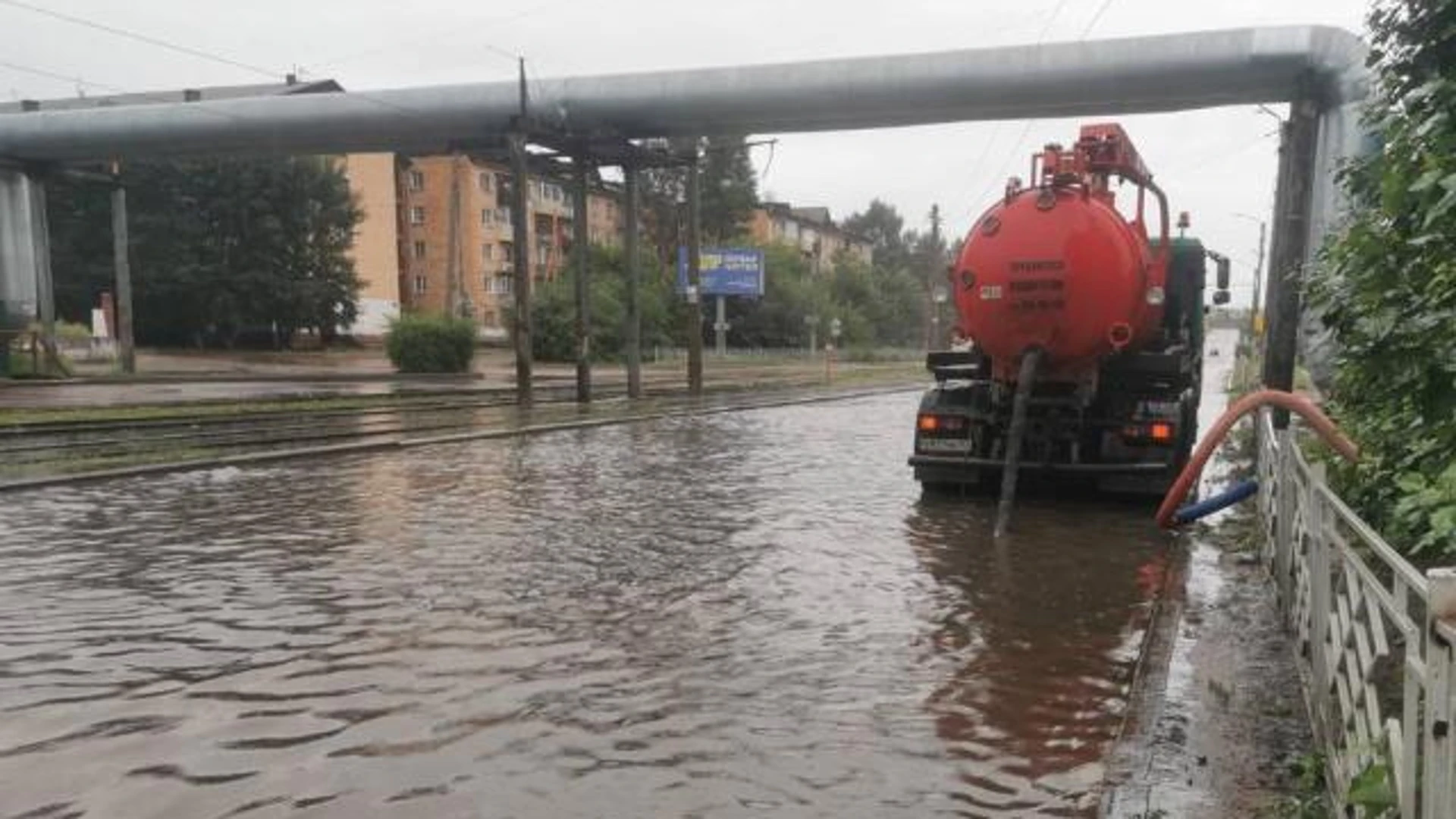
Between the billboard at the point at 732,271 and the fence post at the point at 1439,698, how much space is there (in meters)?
61.6

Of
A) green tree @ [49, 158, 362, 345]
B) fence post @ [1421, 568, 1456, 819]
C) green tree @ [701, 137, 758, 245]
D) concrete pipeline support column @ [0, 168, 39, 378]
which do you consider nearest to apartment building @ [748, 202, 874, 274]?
green tree @ [701, 137, 758, 245]

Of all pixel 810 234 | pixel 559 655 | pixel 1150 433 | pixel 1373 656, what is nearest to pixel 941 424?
pixel 1150 433

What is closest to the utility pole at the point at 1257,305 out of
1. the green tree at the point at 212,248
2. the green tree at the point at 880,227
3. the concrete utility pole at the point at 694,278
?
the concrete utility pole at the point at 694,278

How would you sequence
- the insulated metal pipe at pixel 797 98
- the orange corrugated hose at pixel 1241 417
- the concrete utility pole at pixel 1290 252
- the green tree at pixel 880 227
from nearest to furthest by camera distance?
the orange corrugated hose at pixel 1241 417
the concrete utility pole at pixel 1290 252
the insulated metal pipe at pixel 797 98
the green tree at pixel 880 227

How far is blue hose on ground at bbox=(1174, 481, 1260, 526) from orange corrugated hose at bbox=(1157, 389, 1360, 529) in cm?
10

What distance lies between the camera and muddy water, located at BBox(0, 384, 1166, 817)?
431cm

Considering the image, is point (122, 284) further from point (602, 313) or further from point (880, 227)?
point (880, 227)

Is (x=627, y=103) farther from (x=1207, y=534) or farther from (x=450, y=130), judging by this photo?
(x=1207, y=534)

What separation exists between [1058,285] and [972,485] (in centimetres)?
262

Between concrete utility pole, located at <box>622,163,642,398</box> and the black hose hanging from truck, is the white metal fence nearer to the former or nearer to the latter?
the black hose hanging from truck

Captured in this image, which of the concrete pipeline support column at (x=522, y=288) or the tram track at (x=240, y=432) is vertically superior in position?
the concrete pipeline support column at (x=522, y=288)

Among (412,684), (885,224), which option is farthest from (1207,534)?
(885,224)

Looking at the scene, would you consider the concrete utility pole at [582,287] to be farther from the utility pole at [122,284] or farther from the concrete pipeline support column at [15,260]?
the utility pole at [122,284]

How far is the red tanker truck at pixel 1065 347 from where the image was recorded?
10.2 m
